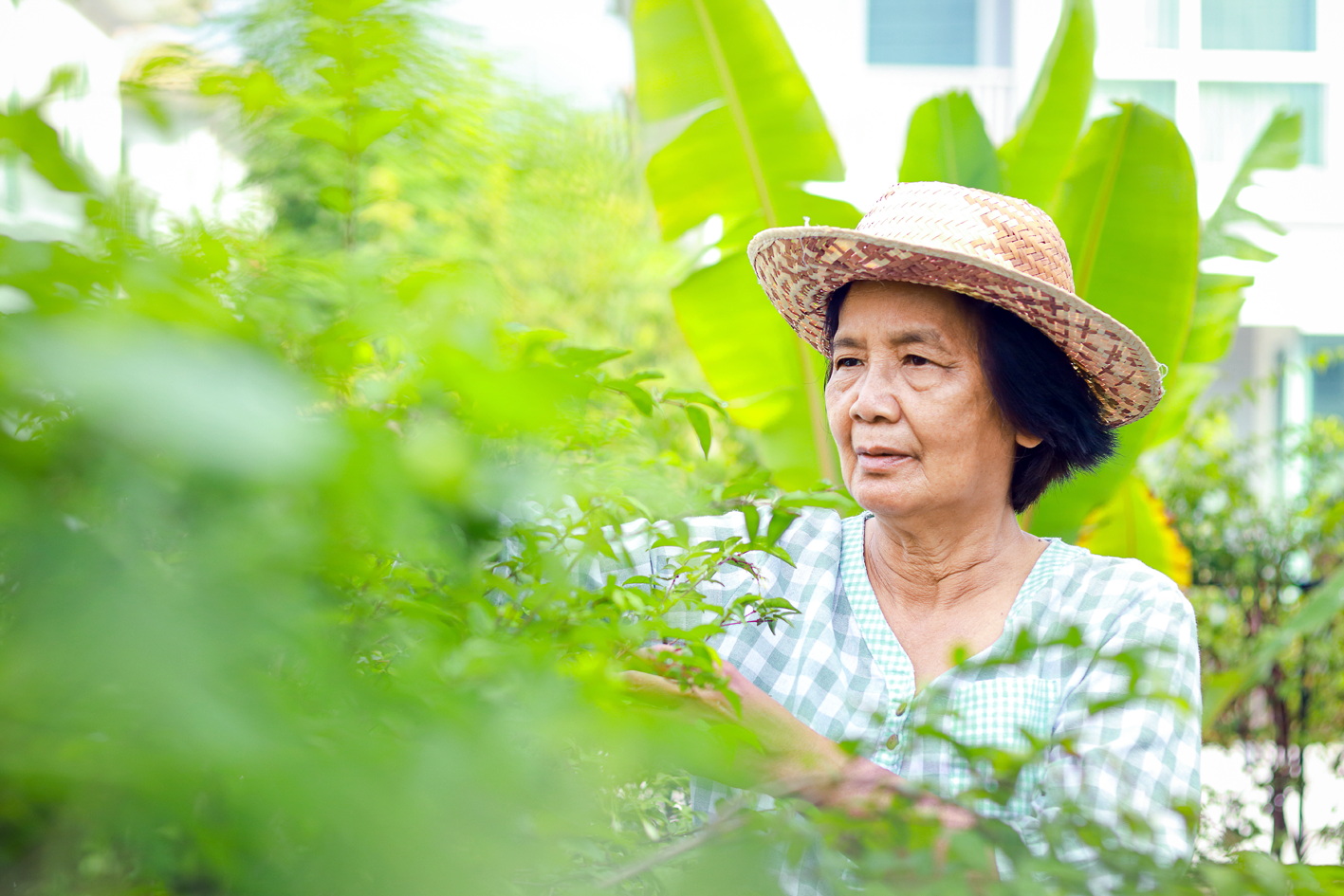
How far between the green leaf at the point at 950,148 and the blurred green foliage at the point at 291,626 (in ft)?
8.47

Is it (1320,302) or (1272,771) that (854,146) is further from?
(1272,771)

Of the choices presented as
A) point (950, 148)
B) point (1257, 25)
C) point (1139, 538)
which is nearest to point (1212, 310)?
point (1139, 538)

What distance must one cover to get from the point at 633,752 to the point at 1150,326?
9.58 feet

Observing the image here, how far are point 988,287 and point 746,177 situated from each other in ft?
5.39

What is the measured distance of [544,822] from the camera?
43 cm

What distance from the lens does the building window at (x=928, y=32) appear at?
1057 centimetres

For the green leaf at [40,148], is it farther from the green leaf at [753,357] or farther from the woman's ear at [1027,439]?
the green leaf at [753,357]

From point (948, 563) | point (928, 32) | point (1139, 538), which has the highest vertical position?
point (928, 32)

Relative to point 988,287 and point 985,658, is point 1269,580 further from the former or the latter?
point 985,658

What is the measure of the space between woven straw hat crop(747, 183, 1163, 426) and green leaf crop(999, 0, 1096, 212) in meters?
1.43

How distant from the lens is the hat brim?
1759 millimetres

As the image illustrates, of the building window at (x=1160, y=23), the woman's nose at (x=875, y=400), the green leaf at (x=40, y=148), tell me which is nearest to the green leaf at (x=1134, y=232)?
the woman's nose at (x=875, y=400)

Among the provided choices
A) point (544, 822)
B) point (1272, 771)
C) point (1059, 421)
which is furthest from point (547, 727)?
point (1272, 771)

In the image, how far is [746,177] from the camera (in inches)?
130
